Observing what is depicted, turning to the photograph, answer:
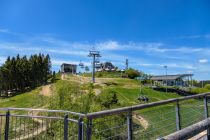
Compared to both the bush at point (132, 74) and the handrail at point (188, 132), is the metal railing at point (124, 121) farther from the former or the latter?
the bush at point (132, 74)

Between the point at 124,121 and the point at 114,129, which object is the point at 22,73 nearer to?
the point at 124,121

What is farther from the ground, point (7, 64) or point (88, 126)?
point (7, 64)

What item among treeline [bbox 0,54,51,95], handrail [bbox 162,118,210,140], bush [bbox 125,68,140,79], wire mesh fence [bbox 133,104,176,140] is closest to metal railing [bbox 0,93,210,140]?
Result: wire mesh fence [bbox 133,104,176,140]

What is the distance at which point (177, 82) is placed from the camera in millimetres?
76062

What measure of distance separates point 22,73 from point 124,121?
6516cm

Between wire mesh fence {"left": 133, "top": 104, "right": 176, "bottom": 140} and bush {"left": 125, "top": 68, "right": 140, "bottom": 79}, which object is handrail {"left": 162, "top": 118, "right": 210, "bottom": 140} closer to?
wire mesh fence {"left": 133, "top": 104, "right": 176, "bottom": 140}

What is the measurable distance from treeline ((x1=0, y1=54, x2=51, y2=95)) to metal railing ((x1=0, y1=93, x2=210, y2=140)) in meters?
→ 61.8

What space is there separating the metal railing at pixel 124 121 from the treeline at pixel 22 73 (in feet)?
203

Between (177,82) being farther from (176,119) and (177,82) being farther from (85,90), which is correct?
(176,119)

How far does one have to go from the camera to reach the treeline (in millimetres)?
68812

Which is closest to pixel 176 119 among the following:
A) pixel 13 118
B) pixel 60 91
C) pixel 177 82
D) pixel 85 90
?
pixel 13 118

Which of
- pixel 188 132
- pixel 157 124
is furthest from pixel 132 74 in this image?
pixel 188 132

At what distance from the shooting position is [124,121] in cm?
776

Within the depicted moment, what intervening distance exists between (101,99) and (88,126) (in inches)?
498
